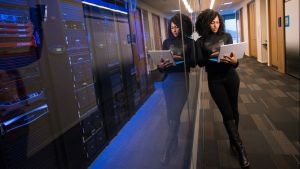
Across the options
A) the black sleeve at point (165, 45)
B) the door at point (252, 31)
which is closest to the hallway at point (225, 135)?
the black sleeve at point (165, 45)

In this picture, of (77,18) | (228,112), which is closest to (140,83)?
(77,18)

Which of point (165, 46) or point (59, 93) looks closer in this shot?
point (59, 93)

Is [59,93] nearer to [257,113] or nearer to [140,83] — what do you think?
[140,83]

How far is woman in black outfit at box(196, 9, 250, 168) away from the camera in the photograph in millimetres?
2043

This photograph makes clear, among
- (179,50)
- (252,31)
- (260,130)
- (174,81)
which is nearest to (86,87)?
(174,81)

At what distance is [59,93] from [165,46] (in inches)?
34.2

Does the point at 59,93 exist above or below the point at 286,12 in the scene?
below

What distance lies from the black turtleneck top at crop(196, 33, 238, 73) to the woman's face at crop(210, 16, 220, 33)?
4cm

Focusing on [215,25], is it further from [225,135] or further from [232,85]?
[225,135]

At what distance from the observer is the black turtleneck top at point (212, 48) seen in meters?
2.05

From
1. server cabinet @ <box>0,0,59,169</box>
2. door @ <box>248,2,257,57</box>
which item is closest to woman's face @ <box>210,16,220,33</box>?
server cabinet @ <box>0,0,59,169</box>

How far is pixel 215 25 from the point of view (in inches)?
82.4

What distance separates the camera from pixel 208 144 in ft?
8.06

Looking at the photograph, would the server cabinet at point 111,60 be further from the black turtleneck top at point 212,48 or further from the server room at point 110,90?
the black turtleneck top at point 212,48
